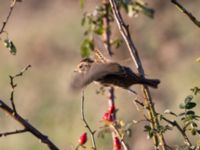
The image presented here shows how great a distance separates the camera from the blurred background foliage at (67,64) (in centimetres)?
1123

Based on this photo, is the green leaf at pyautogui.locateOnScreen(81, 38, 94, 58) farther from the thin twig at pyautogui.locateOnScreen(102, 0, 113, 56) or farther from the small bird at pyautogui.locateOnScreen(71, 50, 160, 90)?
the small bird at pyautogui.locateOnScreen(71, 50, 160, 90)

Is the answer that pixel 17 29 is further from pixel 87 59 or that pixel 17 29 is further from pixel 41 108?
pixel 87 59

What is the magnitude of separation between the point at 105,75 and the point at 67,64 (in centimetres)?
1178

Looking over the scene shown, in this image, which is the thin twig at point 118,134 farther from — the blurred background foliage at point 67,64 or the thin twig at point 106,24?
the blurred background foliage at point 67,64

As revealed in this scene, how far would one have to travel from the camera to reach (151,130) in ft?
8.30

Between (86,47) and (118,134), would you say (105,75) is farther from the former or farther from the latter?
(86,47)

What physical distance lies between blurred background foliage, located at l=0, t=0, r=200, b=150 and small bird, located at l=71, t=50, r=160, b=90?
725cm

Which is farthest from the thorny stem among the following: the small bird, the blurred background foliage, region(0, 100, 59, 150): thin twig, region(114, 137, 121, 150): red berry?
the blurred background foliage

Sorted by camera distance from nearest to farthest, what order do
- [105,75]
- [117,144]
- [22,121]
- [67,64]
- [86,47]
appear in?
[22,121] < [105,75] < [117,144] < [86,47] < [67,64]

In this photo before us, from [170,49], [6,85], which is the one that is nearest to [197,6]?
[170,49]

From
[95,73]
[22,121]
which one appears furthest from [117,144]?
[22,121]

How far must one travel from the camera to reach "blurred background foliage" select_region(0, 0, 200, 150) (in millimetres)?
11227

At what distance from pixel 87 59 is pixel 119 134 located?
15.3 inches

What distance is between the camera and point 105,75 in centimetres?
267
